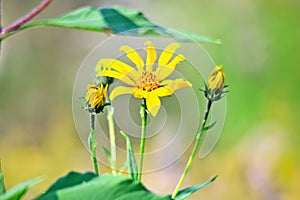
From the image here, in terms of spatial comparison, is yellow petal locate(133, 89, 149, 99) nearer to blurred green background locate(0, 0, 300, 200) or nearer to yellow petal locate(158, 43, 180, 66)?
yellow petal locate(158, 43, 180, 66)

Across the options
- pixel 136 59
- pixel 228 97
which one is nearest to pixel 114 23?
pixel 136 59

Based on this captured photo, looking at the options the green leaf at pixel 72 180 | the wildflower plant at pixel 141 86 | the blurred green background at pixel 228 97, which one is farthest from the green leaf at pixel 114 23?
the blurred green background at pixel 228 97

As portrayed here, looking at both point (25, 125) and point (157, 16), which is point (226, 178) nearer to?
point (25, 125)

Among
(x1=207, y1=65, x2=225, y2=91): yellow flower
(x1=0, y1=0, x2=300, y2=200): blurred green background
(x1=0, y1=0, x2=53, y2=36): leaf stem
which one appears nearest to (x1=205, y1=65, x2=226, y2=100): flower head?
(x1=207, y1=65, x2=225, y2=91): yellow flower

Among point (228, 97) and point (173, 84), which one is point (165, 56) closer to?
point (173, 84)

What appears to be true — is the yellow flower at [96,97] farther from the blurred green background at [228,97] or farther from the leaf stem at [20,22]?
the blurred green background at [228,97]

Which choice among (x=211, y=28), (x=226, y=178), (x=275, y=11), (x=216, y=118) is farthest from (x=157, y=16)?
(x=216, y=118)
